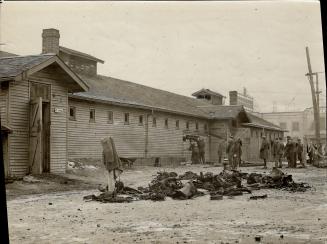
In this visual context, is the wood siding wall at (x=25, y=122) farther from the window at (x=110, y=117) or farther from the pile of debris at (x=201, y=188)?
the pile of debris at (x=201, y=188)

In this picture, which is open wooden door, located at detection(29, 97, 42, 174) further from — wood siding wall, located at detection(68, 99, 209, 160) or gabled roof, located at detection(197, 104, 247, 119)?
gabled roof, located at detection(197, 104, 247, 119)

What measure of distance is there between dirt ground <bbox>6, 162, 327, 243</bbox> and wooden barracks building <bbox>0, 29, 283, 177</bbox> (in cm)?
261

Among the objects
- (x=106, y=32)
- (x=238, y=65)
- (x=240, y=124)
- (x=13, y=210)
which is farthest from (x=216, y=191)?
(x=240, y=124)

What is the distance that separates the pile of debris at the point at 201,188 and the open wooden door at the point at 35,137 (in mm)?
4269

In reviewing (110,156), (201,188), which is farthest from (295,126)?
(110,156)

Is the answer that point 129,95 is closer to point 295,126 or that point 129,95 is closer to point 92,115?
point 92,115

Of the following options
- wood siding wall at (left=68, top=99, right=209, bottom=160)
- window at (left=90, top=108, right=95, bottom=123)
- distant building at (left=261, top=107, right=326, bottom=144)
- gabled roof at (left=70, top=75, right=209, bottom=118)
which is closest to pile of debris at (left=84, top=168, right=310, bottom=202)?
wood siding wall at (left=68, top=99, right=209, bottom=160)

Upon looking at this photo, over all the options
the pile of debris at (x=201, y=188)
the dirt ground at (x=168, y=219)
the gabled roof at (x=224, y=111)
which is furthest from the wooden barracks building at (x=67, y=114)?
the gabled roof at (x=224, y=111)

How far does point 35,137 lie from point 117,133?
5.87 metres

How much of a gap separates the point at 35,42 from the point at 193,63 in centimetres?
290

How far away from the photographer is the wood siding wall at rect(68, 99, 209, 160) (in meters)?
17.1

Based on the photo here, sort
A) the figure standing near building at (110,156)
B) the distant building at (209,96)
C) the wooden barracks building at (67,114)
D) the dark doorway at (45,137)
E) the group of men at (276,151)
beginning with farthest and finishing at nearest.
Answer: the distant building at (209,96)
the group of men at (276,151)
the dark doorway at (45,137)
the wooden barracks building at (67,114)
the figure standing near building at (110,156)

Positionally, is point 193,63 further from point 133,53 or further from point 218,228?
point 218,228

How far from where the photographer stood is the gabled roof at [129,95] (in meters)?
18.4
